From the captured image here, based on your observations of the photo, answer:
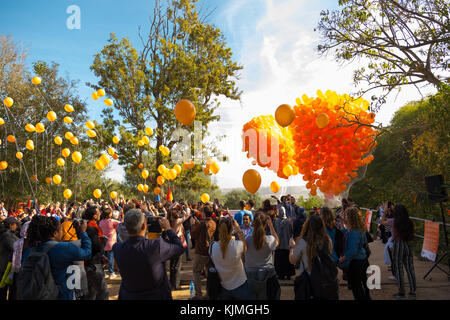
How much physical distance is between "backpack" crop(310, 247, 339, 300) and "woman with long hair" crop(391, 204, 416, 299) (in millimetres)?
2235

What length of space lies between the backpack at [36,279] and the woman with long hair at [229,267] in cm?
155

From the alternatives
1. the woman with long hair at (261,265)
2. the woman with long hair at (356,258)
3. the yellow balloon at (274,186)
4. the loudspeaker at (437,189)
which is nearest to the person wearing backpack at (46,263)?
the woman with long hair at (261,265)

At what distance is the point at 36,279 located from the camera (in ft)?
8.91

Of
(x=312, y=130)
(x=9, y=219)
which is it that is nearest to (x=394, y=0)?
(x=312, y=130)

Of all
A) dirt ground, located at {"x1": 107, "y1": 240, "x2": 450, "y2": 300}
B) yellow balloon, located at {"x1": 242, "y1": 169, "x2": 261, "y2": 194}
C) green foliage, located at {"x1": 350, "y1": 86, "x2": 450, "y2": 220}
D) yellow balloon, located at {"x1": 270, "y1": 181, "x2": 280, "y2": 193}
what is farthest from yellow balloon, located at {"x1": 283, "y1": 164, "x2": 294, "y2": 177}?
yellow balloon, located at {"x1": 242, "y1": 169, "x2": 261, "y2": 194}

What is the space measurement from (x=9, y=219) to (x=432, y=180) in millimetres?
6910

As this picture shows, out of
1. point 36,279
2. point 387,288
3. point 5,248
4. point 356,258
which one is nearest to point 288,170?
point 387,288

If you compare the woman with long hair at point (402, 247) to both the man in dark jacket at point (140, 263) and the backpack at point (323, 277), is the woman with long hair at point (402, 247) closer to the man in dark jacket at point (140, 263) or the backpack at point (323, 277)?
the backpack at point (323, 277)

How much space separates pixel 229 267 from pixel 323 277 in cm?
95

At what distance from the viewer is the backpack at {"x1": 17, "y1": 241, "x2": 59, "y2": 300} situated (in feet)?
8.76

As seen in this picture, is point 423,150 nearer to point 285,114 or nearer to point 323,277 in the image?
point 285,114

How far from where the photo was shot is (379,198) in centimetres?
1659

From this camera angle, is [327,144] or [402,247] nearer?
[402,247]

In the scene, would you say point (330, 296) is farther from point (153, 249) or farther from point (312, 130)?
point (312, 130)
